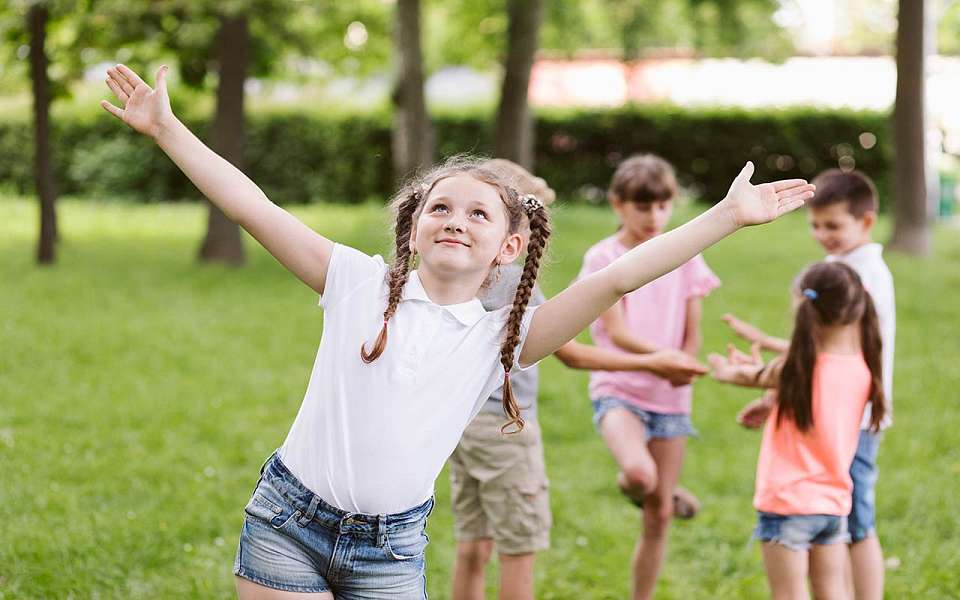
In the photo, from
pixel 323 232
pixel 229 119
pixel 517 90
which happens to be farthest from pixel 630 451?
pixel 517 90

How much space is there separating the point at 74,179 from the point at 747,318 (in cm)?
1648

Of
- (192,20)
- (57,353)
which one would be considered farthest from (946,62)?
(57,353)

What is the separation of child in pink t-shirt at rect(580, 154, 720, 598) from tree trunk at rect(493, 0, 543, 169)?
11.0 m

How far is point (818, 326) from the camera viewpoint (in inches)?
151

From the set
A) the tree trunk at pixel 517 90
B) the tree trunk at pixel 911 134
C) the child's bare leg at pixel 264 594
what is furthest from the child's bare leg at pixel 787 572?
the tree trunk at pixel 517 90

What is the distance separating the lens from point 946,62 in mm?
28969

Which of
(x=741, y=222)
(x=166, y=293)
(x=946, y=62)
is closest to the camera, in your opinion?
(x=741, y=222)

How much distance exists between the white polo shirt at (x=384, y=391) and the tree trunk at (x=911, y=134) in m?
12.3

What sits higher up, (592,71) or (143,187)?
(592,71)

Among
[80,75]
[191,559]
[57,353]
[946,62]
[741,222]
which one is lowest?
[191,559]

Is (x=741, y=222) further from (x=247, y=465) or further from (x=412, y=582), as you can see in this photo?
(x=247, y=465)

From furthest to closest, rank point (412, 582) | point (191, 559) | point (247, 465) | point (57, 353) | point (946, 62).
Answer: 1. point (946, 62)
2. point (57, 353)
3. point (247, 465)
4. point (191, 559)
5. point (412, 582)

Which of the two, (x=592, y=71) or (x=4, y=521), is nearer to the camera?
(x=4, y=521)

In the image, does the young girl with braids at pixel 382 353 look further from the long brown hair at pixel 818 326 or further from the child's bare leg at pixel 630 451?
the child's bare leg at pixel 630 451
